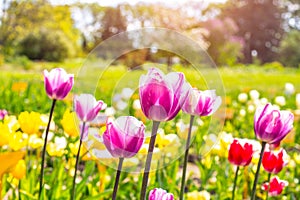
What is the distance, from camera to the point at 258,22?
36.7 meters

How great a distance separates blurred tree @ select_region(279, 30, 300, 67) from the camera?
29.4 metres

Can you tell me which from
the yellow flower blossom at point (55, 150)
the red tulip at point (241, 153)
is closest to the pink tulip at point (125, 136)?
the red tulip at point (241, 153)

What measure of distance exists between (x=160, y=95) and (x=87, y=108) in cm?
31

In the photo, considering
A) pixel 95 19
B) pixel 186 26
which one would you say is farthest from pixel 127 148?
pixel 95 19

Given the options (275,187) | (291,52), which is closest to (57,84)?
(275,187)

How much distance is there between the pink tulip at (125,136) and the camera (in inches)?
30.9

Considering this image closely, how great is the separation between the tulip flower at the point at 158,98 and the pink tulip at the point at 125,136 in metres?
0.02

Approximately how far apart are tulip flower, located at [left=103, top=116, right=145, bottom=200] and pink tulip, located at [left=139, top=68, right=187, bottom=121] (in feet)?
0.10

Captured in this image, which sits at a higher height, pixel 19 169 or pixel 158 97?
pixel 158 97

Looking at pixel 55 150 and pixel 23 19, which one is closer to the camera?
pixel 55 150

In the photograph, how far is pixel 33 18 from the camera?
18047mm

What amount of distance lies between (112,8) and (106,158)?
108 ft

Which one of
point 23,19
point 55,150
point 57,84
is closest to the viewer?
point 57,84

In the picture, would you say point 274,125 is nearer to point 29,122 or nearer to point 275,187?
point 275,187
